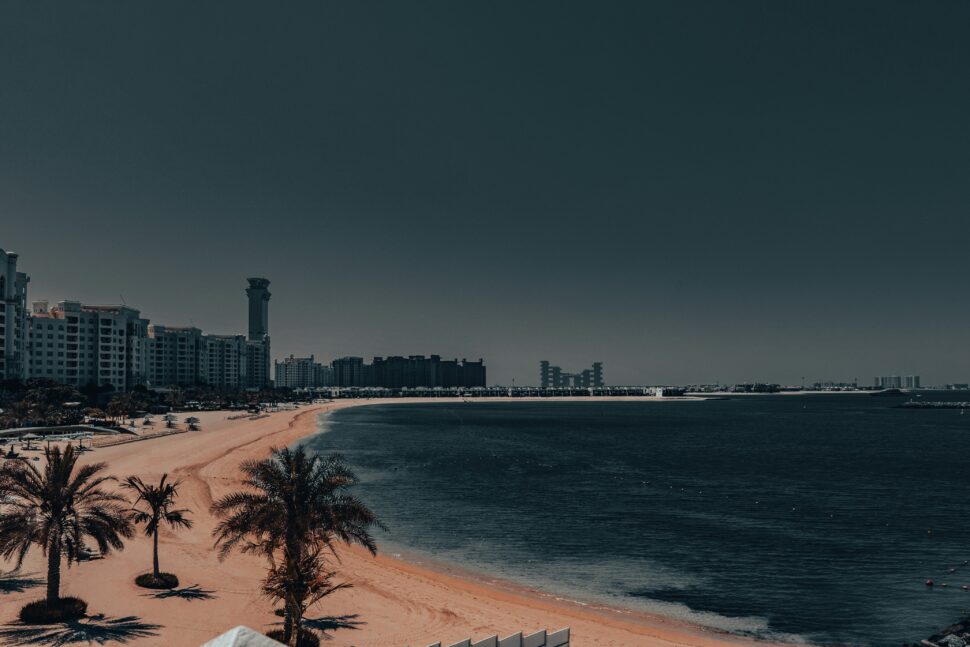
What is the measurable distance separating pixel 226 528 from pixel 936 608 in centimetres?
3722

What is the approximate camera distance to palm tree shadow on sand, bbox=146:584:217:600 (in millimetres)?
32000

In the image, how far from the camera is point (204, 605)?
3103 cm

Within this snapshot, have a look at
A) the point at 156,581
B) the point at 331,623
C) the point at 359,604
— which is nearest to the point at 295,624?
the point at 331,623

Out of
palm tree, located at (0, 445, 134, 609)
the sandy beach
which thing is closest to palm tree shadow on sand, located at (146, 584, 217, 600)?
the sandy beach

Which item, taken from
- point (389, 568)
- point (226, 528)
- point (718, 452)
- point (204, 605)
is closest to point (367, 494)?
point (389, 568)

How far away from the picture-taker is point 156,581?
33.3 metres

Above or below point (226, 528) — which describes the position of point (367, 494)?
below

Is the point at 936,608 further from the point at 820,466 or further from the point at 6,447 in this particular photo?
the point at 6,447

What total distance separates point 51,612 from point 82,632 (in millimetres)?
2327

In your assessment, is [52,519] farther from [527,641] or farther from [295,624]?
[527,641]

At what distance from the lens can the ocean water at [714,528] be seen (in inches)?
1437

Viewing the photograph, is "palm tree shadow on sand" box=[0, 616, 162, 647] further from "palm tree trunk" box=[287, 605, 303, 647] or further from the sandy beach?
"palm tree trunk" box=[287, 605, 303, 647]

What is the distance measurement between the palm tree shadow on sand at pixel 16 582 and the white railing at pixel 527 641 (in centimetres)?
2402

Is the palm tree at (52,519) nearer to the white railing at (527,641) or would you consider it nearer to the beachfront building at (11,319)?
the white railing at (527,641)
